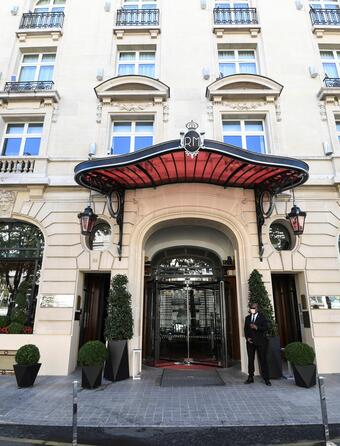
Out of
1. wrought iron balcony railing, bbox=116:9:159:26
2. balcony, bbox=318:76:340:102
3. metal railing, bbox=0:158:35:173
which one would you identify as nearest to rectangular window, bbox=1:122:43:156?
metal railing, bbox=0:158:35:173

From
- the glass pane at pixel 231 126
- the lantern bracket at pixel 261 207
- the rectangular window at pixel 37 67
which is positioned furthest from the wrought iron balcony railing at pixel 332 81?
the rectangular window at pixel 37 67

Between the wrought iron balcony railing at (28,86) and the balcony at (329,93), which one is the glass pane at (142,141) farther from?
the balcony at (329,93)

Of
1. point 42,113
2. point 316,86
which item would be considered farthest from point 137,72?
point 316,86

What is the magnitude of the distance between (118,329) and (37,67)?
444 inches

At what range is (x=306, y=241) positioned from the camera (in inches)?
381

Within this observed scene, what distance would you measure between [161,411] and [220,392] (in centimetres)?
183

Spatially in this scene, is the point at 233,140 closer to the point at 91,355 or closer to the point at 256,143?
the point at 256,143

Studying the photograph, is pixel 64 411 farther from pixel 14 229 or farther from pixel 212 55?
pixel 212 55

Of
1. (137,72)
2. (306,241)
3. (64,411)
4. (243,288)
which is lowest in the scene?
(64,411)

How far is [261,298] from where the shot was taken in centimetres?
841

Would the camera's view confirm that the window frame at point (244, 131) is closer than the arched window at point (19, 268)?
No

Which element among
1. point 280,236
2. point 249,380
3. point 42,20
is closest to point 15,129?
point 42,20

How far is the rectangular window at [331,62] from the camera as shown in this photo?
12016mm

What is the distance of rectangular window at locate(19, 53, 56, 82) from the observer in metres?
12.3
